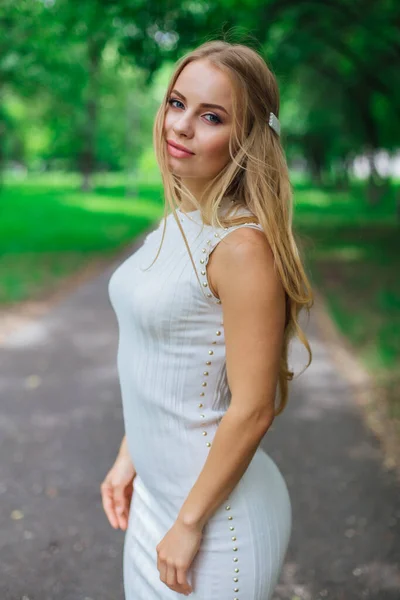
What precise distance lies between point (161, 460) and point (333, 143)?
46381 mm

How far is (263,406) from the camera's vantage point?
1.56 m

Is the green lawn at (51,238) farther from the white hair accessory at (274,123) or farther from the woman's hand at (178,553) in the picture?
the woman's hand at (178,553)

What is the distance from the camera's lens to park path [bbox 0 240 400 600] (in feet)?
12.0

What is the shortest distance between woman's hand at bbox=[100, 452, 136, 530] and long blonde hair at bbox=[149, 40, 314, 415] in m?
0.66

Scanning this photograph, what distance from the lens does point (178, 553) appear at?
1.59 meters

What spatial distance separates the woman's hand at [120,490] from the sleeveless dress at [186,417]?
23cm

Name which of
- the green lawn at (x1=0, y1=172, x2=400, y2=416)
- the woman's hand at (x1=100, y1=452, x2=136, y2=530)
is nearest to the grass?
the green lawn at (x1=0, y1=172, x2=400, y2=416)

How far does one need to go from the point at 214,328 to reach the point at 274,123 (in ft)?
1.62

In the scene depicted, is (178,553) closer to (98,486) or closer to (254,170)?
(254,170)

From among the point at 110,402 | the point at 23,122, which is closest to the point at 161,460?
the point at 110,402

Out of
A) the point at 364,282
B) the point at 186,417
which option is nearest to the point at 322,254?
the point at 364,282

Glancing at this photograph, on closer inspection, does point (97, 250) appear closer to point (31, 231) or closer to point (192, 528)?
point (31, 231)

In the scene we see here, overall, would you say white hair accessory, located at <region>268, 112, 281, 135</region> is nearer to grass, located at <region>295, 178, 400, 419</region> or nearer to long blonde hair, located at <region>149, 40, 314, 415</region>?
long blonde hair, located at <region>149, 40, 314, 415</region>

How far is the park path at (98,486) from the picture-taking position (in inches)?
144
